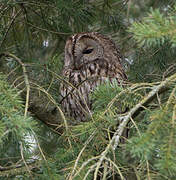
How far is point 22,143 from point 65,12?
1742 mm

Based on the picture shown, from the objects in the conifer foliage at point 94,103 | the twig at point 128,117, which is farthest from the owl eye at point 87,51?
the twig at point 128,117

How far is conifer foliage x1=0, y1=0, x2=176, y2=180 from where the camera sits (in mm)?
1733

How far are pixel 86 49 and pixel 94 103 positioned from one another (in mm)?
2019

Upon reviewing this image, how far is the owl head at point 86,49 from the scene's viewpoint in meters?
4.20

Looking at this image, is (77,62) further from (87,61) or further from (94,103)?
(94,103)

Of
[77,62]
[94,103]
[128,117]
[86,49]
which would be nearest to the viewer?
[128,117]

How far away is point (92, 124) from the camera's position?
2.06 meters

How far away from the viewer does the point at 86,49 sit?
434 centimetres

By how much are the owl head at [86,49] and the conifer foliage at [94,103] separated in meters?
0.12

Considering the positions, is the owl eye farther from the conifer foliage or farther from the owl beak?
the conifer foliage

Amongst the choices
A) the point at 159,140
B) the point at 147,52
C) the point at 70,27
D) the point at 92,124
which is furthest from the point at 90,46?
the point at 159,140

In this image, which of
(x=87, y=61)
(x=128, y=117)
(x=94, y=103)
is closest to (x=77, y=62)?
(x=87, y=61)

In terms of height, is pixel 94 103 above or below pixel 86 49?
below

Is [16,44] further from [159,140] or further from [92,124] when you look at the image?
[159,140]
